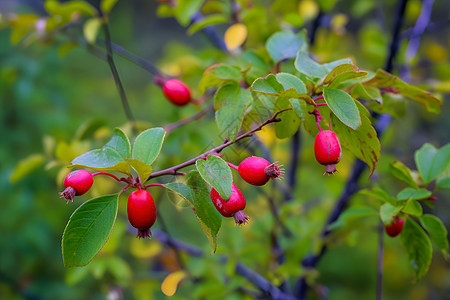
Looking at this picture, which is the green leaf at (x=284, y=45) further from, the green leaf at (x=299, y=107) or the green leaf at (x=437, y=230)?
the green leaf at (x=437, y=230)

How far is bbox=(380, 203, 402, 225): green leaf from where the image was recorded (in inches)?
27.3

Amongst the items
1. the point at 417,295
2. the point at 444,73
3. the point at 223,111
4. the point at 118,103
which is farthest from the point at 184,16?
the point at 417,295

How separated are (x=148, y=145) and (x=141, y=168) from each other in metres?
0.09

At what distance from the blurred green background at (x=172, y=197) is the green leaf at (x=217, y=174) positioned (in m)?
0.26

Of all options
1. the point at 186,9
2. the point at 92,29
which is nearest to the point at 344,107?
the point at 186,9

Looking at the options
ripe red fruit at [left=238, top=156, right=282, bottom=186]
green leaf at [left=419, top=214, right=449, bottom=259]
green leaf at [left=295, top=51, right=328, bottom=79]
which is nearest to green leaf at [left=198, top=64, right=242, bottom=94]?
green leaf at [left=295, top=51, right=328, bottom=79]

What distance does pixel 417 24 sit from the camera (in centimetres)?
154

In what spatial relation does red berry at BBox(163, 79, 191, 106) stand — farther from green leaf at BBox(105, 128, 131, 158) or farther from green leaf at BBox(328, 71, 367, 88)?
green leaf at BBox(328, 71, 367, 88)

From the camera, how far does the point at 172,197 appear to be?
3.57ft

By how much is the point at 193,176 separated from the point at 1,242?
1.95 m

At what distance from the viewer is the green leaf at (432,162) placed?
0.82 meters

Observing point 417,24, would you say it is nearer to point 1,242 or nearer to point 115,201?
point 115,201

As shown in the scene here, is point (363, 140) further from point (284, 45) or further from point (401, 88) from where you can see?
point (284, 45)

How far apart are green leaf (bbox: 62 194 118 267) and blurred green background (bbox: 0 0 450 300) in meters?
0.29
